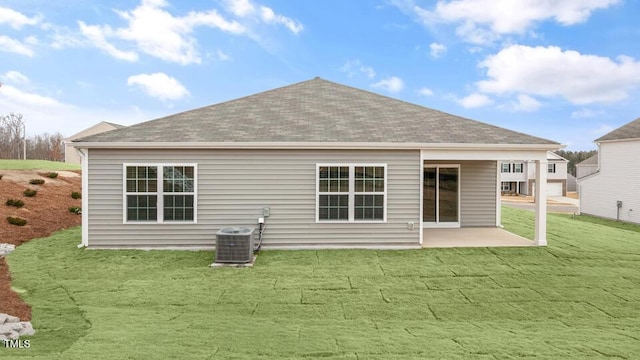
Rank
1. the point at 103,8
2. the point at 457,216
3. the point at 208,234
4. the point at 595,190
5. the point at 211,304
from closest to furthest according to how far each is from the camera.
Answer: the point at 211,304, the point at 208,234, the point at 457,216, the point at 103,8, the point at 595,190

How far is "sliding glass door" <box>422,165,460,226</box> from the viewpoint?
11.8 meters

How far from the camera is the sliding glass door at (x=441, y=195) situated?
1184cm

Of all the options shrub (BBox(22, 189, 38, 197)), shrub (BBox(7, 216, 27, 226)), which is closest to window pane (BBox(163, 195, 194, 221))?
shrub (BBox(7, 216, 27, 226))

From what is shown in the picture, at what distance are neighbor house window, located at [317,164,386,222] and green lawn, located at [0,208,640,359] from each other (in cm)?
97

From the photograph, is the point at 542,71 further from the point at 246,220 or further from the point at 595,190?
the point at 246,220

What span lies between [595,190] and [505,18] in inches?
408

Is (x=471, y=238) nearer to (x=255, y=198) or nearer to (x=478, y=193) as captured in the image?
(x=478, y=193)

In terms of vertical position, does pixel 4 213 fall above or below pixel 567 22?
below

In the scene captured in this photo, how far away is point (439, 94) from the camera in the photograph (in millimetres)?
21953

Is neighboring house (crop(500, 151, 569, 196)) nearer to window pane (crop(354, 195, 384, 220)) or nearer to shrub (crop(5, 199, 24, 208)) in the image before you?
window pane (crop(354, 195, 384, 220))

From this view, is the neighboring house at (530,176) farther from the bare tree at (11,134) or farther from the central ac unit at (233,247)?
the bare tree at (11,134)

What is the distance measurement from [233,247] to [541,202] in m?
8.04

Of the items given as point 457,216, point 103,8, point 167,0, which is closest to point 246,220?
point 457,216

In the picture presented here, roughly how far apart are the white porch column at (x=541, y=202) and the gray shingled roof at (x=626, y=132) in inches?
431
